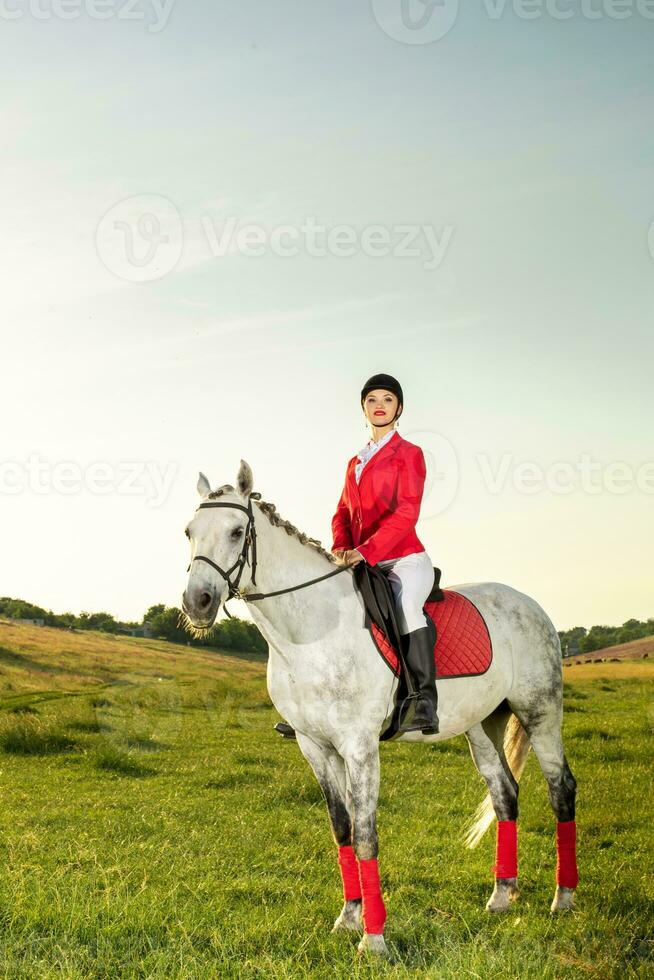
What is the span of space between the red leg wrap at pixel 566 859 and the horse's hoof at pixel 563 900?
39mm

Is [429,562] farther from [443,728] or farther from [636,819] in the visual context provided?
[636,819]

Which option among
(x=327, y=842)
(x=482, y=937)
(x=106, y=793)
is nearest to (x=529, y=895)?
(x=482, y=937)

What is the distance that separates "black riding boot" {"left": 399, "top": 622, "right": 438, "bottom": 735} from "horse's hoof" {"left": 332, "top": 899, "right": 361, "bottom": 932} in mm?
1336

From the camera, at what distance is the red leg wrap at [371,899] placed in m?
5.69

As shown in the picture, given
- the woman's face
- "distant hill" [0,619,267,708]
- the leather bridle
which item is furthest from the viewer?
"distant hill" [0,619,267,708]

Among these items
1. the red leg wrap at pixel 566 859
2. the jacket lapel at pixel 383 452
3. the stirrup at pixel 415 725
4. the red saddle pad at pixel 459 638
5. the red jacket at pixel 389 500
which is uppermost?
the jacket lapel at pixel 383 452

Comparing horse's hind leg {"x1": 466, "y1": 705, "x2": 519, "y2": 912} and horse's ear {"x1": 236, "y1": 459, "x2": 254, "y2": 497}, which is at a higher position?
horse's ear {"x1": 236, "y1": 459, "x2": 254, "y2": 497}

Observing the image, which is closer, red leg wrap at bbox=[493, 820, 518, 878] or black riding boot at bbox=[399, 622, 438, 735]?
black riding boot at bbox=[399, 622, 438, 735]

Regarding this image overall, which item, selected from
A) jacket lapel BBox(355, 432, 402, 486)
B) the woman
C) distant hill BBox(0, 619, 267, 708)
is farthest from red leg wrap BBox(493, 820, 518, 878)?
distant hill BBox(0, 619, 267, 708)

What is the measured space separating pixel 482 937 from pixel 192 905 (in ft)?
6.89

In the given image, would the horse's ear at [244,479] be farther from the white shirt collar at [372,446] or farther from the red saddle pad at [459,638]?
the red saddle pad at [459,638]

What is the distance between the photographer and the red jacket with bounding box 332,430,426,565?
6141mm

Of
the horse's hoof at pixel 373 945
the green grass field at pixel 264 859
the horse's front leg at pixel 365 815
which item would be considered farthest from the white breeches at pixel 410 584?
the green grass field at pixel 264 859

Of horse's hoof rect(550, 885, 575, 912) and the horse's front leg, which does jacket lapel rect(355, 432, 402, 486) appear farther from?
horse's hoof rect(550, 885, 575, 912)
